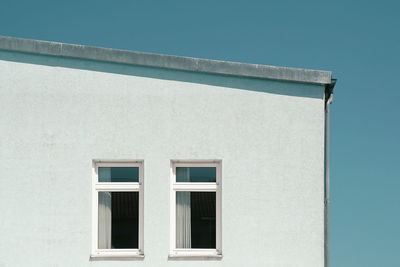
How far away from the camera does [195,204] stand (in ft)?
31.3

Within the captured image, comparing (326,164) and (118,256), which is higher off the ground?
(326,164)

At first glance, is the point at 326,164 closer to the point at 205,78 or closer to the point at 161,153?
the point at 205,78

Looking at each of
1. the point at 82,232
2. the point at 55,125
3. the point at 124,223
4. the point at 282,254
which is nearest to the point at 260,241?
the point at 282,254

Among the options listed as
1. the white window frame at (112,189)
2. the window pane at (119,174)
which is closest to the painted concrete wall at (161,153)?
the white window frame at (112,189)

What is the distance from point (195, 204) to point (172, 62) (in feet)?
7.26

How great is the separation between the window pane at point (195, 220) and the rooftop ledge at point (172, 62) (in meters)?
1.94

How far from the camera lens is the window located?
31.0ft

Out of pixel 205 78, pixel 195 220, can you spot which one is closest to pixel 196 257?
pixel 195 220

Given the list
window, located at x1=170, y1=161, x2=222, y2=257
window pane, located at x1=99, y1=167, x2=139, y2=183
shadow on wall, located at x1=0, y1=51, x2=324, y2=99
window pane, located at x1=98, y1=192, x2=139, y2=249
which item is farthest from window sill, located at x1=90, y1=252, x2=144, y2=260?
shadow on wall, located at x1=0, y1=51, x2=324, y2=99

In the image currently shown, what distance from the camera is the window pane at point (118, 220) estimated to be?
9.49m

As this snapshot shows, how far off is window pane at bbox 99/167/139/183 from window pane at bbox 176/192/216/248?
73 cm

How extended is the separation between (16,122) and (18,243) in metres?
1.85

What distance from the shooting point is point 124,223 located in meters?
9.52

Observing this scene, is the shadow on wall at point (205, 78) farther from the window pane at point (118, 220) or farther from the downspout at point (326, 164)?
the window pane at point (118, 220)
